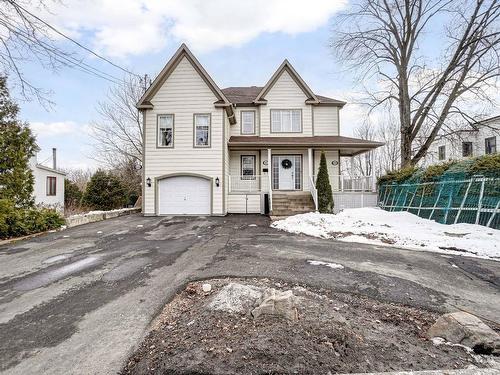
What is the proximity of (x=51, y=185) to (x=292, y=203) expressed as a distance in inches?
722

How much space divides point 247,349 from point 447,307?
109 inches

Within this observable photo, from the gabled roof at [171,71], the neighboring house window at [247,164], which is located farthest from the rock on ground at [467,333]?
the neighboring house window at [247,164]

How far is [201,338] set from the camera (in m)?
2.71

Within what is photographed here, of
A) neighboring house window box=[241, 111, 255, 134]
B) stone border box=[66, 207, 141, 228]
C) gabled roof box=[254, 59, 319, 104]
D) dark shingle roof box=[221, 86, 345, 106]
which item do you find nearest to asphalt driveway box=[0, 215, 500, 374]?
stone border box=[66, 207, 141, 228]

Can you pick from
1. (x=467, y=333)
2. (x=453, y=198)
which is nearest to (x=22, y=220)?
(x=467, y=333)

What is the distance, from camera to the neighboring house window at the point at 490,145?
22234 mm

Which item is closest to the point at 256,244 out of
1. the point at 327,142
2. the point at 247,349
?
the point at 247,349

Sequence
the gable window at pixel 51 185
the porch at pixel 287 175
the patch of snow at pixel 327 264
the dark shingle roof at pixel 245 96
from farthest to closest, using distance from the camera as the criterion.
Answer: the gable window at pixel 51 185
the dark shingle roof at pixel 245 96
the porch at pixel 287 175
the patch of snow at pixel 327 264

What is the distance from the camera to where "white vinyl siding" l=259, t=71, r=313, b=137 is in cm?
1731

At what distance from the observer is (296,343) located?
2555 millimetres

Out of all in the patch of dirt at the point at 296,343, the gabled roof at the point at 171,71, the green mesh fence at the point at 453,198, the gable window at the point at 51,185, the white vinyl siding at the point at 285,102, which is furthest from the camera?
the gable window at the point at 51,185

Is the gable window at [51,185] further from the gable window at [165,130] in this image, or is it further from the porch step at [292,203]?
the porch step at [292,203]

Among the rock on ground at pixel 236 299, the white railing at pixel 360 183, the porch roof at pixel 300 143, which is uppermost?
the porch roof at pixel 300 143

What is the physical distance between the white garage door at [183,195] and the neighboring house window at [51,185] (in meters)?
12.3
